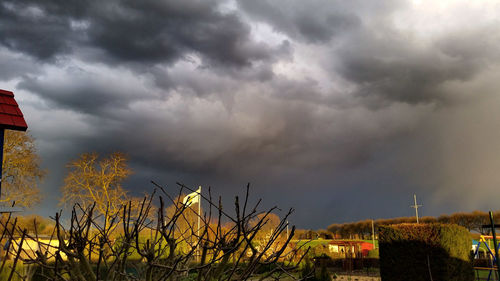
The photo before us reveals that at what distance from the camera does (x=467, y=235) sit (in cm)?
1500

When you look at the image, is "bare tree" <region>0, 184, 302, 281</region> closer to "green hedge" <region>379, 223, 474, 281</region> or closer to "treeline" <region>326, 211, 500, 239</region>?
"green hedge" <region>379, 223, 474, 281</region>

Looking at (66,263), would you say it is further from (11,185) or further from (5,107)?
(11,185)

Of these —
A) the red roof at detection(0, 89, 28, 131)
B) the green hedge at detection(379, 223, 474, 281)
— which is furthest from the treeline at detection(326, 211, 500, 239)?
the red roof at detection(0, 89, 28, 131)

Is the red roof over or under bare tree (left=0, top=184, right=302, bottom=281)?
over

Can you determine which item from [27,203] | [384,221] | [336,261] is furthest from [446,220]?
[27,203]

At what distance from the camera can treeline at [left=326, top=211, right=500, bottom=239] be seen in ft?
169

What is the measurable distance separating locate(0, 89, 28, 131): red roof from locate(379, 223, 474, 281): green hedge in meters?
12.8

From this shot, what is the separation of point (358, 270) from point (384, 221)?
43358mm

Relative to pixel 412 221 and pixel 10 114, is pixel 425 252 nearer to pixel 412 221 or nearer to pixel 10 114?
pixel 10 114

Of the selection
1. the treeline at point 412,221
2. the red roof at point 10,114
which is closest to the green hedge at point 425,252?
the red roof at point 10,114

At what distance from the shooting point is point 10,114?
8016mm

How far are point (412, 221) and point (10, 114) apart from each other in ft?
215

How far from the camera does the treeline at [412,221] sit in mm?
51544

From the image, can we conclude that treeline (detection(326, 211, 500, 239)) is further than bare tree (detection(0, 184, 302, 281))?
Yes
